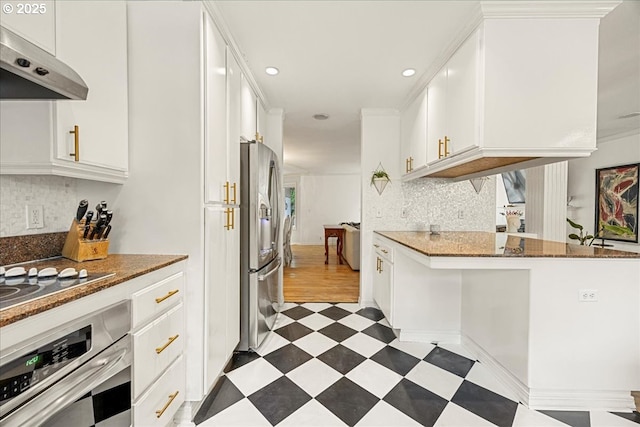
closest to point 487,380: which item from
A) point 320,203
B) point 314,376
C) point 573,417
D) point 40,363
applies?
point 573,417

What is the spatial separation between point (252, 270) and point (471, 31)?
2.28 metres

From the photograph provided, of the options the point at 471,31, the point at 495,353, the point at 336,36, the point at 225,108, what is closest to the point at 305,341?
the point at 495,353

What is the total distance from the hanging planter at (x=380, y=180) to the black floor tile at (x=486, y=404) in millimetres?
2125

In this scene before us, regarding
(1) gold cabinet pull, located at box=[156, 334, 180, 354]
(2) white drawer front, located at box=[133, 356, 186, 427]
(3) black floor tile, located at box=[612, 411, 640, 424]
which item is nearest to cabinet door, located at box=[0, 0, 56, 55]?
(1) gold cabinet pull, located at box=[156, 334, 180, 354]

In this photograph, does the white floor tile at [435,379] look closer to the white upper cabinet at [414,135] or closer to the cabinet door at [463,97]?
the cabinet door at [463,97]

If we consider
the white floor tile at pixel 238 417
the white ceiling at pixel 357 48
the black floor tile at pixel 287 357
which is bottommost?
the white floor tile at pixel 238 417

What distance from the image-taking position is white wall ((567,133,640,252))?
4617 millimetres

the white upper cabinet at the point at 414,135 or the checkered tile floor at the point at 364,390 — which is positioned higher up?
the white upper cabinet at the point at 414,135

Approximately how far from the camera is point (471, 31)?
1.84 metres

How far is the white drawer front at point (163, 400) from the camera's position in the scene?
1.15 metres

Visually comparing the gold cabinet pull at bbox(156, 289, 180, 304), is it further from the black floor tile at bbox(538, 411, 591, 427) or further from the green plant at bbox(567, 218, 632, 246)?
the green plant at bbox(567, 218, 632, 246)

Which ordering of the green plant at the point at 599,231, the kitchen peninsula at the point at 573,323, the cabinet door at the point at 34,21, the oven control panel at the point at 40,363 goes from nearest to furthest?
the oven control panel at the point at 40,363, the cabinet door at the point at 34,21, the kitchen peninsula at the point at 573,323, the green plant at the point at 599,231

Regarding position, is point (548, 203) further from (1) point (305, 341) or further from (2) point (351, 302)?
(1) point (305, 341)

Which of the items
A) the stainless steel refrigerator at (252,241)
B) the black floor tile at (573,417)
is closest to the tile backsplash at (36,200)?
the stainless steel refrigerator at (252,241)
